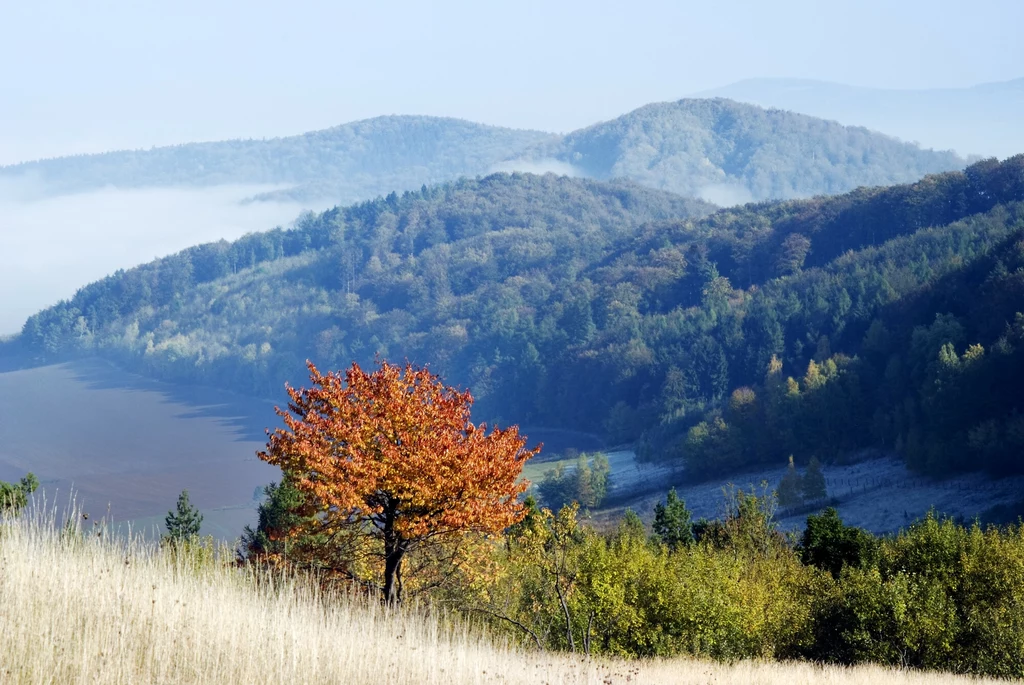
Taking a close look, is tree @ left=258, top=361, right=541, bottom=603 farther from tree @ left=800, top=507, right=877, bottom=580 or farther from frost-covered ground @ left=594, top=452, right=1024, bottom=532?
frost-covered ground @ left=594, top=452, right=1024, bottom=532

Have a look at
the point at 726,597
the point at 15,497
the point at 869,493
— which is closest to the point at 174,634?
the point at 15,497

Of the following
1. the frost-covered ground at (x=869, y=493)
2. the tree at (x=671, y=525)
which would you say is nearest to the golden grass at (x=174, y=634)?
the tree at (x=671, y=525)

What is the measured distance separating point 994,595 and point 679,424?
486 ft

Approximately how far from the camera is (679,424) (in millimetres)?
190625

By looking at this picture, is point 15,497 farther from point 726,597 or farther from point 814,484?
point 814,484

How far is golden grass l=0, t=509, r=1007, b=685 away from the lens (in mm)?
13062

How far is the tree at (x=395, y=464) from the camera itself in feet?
93.9

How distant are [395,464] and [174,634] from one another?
14853 mm

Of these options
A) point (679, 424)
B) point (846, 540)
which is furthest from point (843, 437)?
point (846, 540)

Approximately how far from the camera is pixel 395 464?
2895cm

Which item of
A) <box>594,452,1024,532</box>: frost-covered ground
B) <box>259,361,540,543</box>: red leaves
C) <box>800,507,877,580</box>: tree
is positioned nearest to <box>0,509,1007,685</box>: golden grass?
<box>259,361,540,543</box>: red leaves

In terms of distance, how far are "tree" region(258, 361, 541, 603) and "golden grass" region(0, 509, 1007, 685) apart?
1063 cm

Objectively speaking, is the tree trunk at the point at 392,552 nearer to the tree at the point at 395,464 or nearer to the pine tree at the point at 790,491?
the tree at the point at 395,464

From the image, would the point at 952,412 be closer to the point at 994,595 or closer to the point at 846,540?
the point at 846,540
